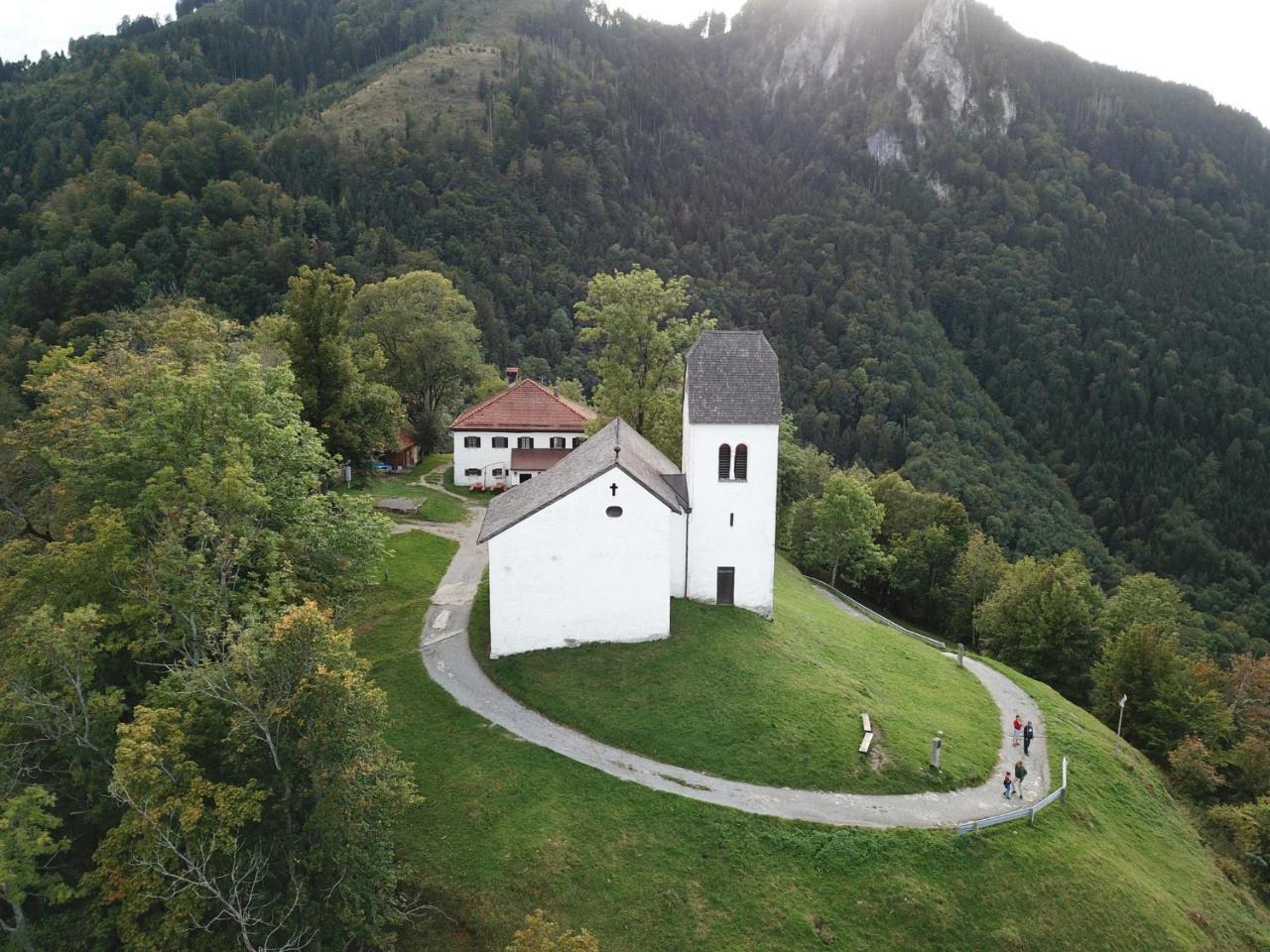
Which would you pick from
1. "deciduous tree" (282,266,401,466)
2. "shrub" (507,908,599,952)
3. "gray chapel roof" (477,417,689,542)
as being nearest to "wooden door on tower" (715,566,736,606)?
"gray chapel roof" (477,417,689,542)

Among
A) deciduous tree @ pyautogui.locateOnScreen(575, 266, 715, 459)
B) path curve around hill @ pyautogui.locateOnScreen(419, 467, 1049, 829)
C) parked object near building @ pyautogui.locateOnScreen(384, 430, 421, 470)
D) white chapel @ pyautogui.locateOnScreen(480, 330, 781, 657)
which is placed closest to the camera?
path curve around hill @ pyautogui.locateOnScreen(419, 467, 1049, 829)

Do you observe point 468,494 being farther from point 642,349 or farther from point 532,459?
point 642,349

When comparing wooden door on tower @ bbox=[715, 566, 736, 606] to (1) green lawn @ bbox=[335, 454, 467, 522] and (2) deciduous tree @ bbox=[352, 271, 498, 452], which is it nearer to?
(1) green lawn @ bbox=[335, 454, 467, 522]

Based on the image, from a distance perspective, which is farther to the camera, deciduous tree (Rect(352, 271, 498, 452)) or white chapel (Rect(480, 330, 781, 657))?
deciduous tree (Rect(352, 271, 498, 452))

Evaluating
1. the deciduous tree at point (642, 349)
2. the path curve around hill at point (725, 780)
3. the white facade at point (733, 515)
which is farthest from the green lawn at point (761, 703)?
the deciduous tree at point (642, 349)

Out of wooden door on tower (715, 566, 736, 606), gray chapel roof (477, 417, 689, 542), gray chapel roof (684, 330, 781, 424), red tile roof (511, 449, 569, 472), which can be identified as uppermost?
gray chapel roof (684, 330, 781, 424)

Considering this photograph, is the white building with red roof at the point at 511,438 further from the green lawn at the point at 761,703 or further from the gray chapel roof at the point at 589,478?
the green lawn at the point at 761,703
